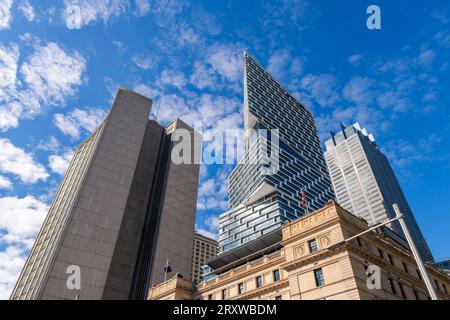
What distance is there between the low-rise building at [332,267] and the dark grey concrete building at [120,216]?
51.1 metres

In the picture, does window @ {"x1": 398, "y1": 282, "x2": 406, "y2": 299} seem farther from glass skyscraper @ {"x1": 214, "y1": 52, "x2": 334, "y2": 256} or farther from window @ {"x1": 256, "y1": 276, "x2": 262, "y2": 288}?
glass skyscraper @ {"x1": 214, "y1": 52, "x2": 334, "y2": 256}

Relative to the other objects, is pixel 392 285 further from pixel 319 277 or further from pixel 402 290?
pixel 319 277

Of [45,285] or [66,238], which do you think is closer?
[45,285]

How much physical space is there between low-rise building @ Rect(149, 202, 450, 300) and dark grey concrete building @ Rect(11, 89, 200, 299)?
51127 millimetres

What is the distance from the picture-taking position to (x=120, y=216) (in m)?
89.7

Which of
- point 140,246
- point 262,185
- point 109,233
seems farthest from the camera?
point 262,185

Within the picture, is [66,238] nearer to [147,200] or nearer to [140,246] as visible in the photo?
[140,246]

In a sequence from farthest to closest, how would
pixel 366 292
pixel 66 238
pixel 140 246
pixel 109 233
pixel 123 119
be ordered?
pixel 123 119 → pixel 140 246 → pixel 109 233 → pixel 66 238 → pixel 366 292

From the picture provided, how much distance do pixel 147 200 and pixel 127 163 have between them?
14.1m

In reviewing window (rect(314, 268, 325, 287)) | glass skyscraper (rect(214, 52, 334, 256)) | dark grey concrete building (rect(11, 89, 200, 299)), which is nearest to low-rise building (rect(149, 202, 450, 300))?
window (rect(314, 268, 325, 287))

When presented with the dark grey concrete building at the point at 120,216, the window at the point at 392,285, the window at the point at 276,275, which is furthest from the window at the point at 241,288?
the dark grey concrete building at the point at 120,216

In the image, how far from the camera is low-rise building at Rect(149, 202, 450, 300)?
95.6ft
